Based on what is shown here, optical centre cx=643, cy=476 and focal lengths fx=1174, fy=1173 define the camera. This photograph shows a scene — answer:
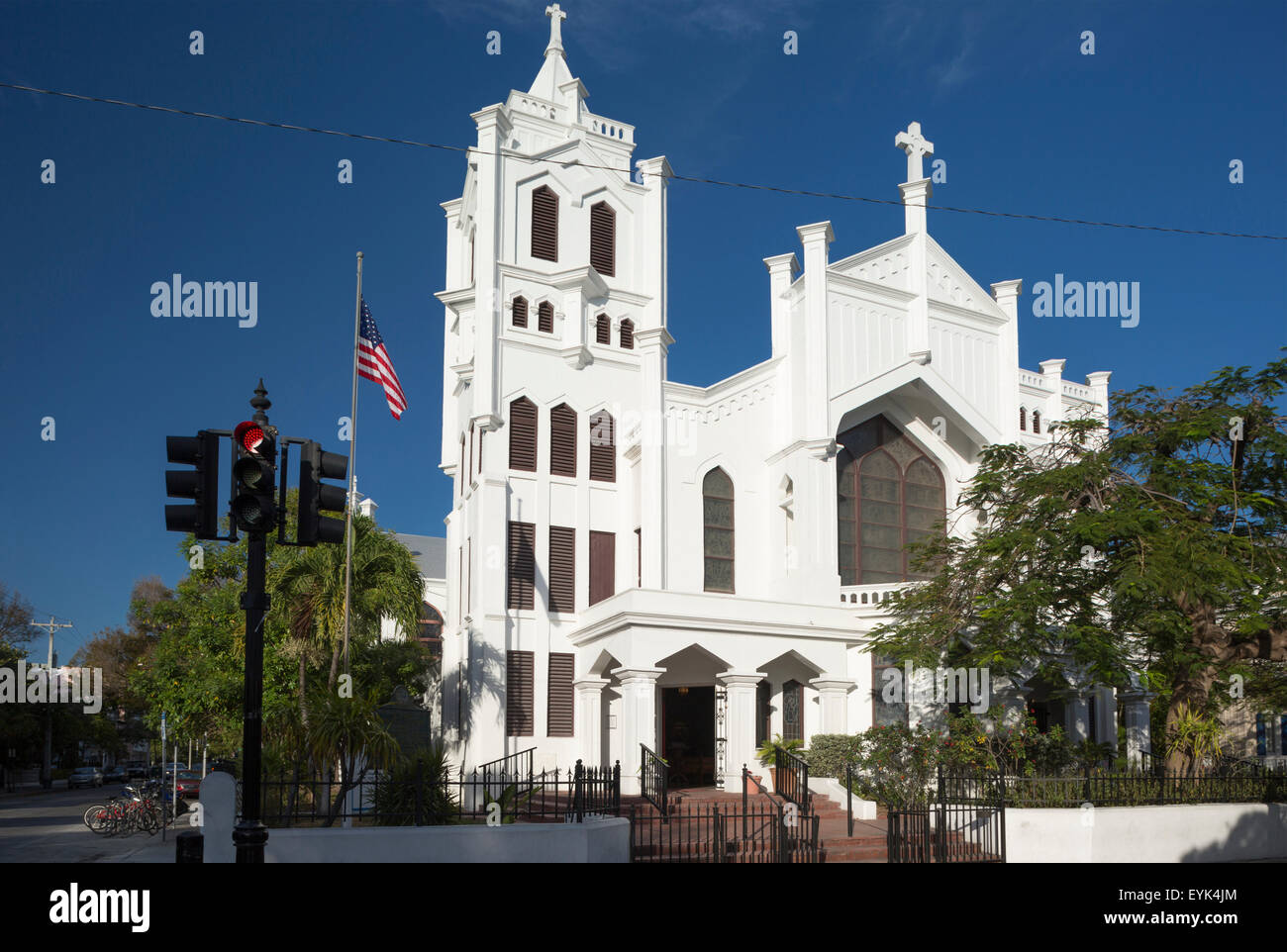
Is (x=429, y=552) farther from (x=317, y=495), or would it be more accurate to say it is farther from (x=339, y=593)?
(x=317, y=495)

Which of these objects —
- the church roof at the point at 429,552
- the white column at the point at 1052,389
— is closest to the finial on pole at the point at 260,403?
the white column at the point at 1052,389

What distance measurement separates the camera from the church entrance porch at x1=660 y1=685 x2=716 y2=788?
28.5 metres

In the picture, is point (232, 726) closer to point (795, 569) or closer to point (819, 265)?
Result: point (795, 569)

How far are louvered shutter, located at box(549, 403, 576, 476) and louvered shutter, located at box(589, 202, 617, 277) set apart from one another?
4595 mm

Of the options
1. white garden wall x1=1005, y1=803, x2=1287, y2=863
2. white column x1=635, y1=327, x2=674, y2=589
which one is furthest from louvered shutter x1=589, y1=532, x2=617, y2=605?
white garden wall x1=1005, y1=803, x2=1287, y2=863

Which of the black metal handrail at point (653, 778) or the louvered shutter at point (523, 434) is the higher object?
the louvered shutter at point (523, 434)

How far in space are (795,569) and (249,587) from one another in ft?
65.0

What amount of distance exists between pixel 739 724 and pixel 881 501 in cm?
939

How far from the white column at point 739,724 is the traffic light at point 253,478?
16.4m

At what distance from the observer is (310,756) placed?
16984 mm

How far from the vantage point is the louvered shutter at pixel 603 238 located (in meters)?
32.7

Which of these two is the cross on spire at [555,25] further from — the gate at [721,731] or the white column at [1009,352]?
the gate at [721,731]

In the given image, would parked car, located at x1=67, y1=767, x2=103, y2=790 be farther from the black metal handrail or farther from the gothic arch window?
the black metal handrail

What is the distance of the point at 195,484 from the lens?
11.2m
